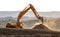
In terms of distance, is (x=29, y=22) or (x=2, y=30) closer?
(x=2, y=30)

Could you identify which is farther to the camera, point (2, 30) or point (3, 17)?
point (3, 17)

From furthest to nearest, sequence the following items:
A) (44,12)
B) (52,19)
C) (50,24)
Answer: (44,12) → (52,19) → (50,24)

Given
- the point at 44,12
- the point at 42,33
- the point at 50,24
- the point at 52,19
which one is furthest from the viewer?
the point at 44,12

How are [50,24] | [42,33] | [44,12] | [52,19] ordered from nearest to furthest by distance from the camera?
[42,33] < [50,24] < [52,19] < [44,12]

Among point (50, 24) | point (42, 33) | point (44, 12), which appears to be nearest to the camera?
point (42, 33)

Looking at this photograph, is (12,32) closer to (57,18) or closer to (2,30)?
(2,30)

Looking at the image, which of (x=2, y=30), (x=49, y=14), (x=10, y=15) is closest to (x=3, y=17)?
(x=10, y=15)

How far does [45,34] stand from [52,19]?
49 centimetres

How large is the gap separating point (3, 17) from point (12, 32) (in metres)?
0.53

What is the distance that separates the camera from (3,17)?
5.06ft

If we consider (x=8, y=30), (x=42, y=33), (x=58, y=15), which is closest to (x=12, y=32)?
(x=8, y=30)

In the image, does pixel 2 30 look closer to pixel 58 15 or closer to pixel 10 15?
pixel 10 15

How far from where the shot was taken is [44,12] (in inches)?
63.7

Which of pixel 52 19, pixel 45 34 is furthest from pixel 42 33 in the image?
pixel 52 19
